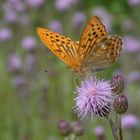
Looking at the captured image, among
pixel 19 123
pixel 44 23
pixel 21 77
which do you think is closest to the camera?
pixel 19 123

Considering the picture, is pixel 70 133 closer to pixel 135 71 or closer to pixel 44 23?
pixel 135 71

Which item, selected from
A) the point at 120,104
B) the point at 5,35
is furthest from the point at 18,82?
the point at 120,104

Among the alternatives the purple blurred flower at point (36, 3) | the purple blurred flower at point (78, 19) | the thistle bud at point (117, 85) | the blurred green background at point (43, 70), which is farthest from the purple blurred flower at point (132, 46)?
the thistle bud at point (117, 85)

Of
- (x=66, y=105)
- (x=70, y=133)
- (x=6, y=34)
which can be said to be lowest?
(x=70, y=133)

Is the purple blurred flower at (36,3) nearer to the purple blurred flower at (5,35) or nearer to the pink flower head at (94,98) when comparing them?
the purple blurred flower at (5,35)

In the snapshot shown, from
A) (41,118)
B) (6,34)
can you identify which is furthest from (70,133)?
(6,34)

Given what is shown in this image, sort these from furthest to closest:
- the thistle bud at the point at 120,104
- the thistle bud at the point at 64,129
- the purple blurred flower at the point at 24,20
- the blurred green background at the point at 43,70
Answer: the purple blurred flower at the point at 24,20, the blurred green background at the point at 43,70, the thistle bud at the point at 64,129, the thistle bud at the point at 120,104

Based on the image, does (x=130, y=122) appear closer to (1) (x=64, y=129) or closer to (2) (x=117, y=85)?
(1) (x=64, y=129)

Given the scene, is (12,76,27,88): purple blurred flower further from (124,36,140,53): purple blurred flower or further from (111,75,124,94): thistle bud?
(111,75,124,94): thistle bud
